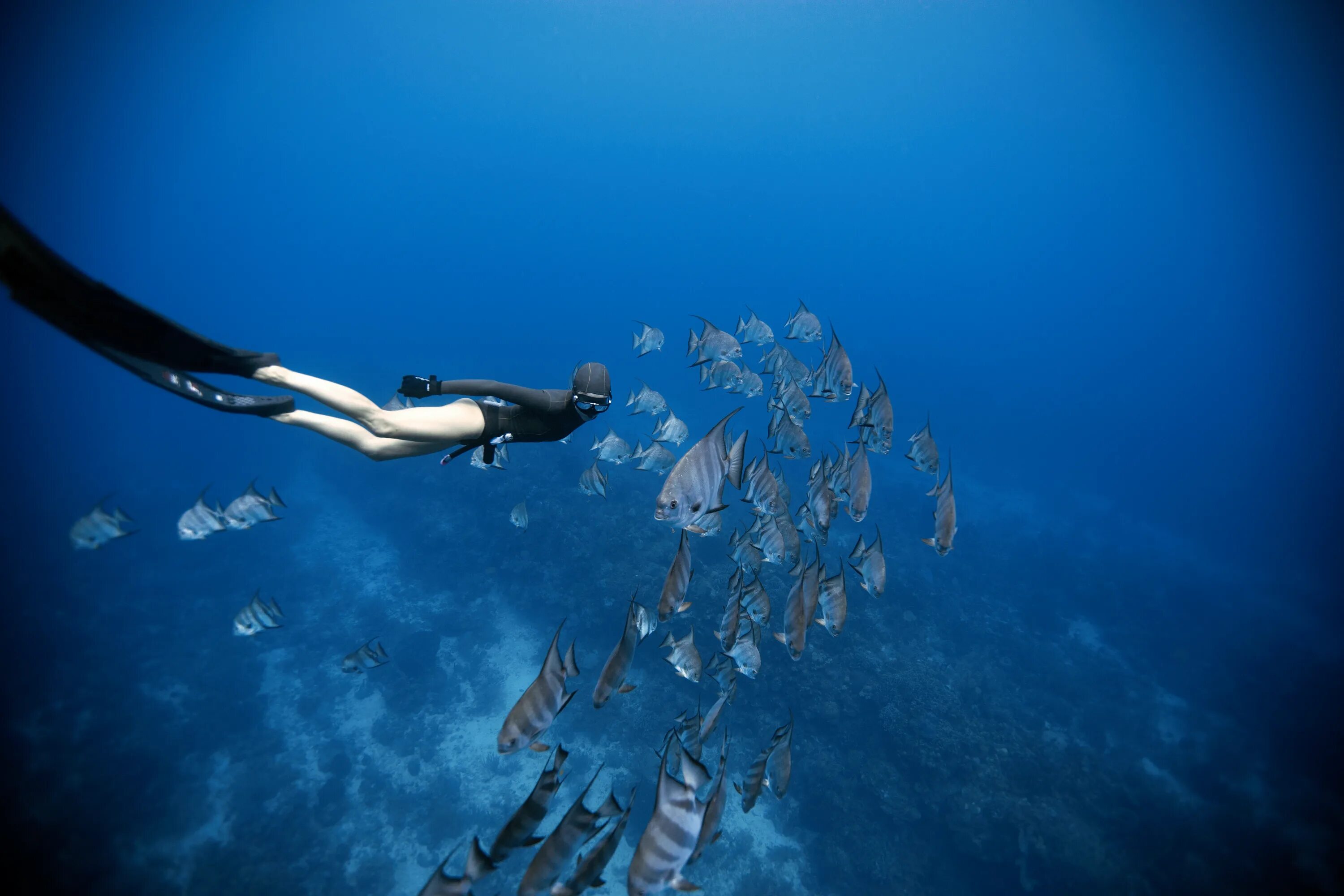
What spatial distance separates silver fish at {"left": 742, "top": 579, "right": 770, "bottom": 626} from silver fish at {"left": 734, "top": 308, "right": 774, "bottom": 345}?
4.16 m

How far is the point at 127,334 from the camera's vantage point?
123 inches

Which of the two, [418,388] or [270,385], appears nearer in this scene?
[270,385]

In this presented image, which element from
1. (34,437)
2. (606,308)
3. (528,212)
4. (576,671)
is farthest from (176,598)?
(528,212)

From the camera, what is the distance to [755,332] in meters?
7.18

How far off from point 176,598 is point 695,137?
101885 mm

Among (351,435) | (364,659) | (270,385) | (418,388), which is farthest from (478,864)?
(364,659)

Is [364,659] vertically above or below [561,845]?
above

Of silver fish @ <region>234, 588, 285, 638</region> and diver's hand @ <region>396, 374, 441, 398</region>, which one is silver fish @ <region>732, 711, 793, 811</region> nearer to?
diver's hand @ <region>396, 374, 441, 398</region>

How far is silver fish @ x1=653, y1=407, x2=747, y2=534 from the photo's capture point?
8.46 feet

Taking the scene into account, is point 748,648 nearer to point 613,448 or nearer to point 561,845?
point 561,845

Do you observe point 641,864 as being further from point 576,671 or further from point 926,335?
point 926,335

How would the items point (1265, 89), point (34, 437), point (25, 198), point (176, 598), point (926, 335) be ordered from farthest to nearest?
point (926, 335) → point (1265, 89) → point (25, 198) → point (34, 437) → point (176, 598)

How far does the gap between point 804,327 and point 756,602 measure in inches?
154

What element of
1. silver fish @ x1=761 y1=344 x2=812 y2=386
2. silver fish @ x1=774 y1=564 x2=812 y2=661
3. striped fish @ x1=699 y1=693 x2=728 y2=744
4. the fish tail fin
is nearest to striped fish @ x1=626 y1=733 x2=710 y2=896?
the fish tail fin
